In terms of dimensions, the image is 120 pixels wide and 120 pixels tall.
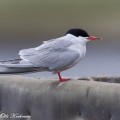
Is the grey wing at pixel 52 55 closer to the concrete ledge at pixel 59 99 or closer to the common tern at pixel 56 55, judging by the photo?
the common tern at pixel 56 55

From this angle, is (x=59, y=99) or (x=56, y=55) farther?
(x=56, y=55)

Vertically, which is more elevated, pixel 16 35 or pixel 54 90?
pixel 54 90

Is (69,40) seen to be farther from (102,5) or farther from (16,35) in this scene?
(102,5)

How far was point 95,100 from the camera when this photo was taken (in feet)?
12.0

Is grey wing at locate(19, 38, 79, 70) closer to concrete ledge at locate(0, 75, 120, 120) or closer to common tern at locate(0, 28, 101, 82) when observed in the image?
common tern at locate(0, 28, 101, 82)

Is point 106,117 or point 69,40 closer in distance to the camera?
point 106,117

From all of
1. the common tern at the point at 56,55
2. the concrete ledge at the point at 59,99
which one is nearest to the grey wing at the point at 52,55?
the common tern at the point at 56,55

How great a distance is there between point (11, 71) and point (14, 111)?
56cm

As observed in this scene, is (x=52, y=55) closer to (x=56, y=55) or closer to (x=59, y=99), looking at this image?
(x=56, y=55)

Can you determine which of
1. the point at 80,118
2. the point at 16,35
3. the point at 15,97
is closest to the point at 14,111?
the point at 15,97

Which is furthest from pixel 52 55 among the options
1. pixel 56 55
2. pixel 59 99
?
pixel 59 99

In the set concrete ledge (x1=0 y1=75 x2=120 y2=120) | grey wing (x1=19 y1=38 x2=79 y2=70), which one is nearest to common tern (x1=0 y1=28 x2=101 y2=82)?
grey wing (x1=19 y1=38 x2=79 y2=70)

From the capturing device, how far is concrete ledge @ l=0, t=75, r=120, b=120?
3582mm

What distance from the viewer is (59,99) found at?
154 inches
